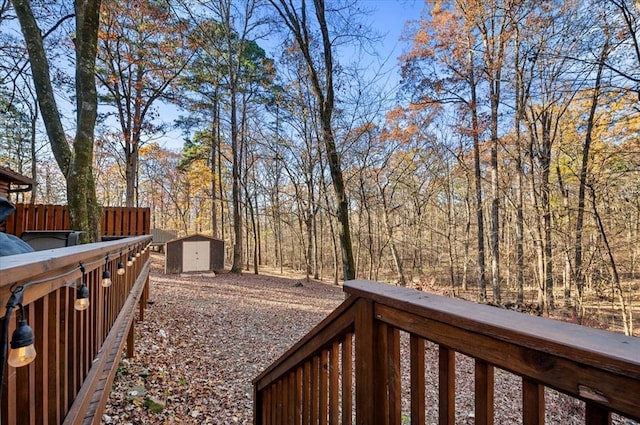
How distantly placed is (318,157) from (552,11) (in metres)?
8.78

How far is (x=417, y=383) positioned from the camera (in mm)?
1042

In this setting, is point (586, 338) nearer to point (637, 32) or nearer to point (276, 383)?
point (276, 383)

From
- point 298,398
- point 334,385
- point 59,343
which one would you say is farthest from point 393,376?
point 59,343

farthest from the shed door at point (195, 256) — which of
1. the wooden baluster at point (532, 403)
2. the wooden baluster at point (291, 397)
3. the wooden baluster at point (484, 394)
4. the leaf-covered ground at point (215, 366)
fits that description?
the wooden baluster at point (532, 403)

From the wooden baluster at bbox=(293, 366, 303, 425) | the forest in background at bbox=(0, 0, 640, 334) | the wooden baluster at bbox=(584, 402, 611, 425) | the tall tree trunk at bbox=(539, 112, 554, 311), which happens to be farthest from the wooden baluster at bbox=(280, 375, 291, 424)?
the tall tree trunk at bbox=(539, 112, 554, 311)

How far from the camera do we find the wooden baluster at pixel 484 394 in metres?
0.82

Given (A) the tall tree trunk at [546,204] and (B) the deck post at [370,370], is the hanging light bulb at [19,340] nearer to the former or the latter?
(B) the deck post at [370,370]

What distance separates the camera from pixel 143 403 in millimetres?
3324

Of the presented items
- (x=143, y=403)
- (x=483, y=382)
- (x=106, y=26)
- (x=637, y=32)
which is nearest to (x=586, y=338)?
(x=483, y=382)

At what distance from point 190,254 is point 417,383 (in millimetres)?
12246

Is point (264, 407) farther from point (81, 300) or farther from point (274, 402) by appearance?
point (81, 300)

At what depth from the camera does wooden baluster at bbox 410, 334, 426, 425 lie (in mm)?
1032

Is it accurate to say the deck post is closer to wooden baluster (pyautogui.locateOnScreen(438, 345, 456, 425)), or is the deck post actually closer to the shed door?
wooden baluster (pyautogui.locateOnScreen(438, 345, 456, 425))

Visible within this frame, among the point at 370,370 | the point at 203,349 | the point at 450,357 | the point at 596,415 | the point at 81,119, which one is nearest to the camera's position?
the point at 596,415
